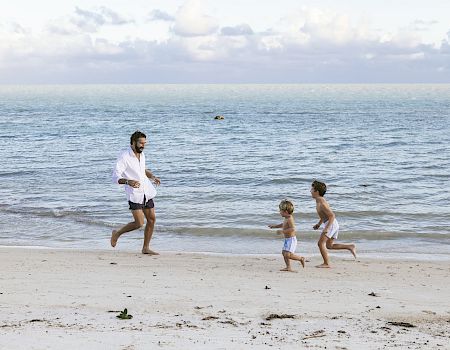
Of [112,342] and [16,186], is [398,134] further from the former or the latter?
[112,342]

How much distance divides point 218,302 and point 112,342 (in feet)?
5.82

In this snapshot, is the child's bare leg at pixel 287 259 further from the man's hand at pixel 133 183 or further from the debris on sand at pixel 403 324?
the debris on sand at pixel 403 324

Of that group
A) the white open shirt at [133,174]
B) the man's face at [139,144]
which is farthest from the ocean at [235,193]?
the man's face at [139,144]

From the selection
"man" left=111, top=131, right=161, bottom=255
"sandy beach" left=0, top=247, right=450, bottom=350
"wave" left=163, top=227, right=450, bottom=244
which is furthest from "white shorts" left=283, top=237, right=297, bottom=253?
"wave" left=163, top=227, right=450, bottom=244

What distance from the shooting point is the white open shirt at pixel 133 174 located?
31.1 feet

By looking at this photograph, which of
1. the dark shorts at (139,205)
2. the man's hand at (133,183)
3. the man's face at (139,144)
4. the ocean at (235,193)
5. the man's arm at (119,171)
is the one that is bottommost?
the ocean at (235,193)

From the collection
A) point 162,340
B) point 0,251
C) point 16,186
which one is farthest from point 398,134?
point 162,340

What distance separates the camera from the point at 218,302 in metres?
7.23

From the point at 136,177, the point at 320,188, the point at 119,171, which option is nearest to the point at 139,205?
the point at 136,177

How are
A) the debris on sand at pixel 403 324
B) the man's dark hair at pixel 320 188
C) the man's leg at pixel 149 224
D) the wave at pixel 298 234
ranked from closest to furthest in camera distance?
the debris on sand at pixel 403 324
the man's dark hair at pixel 320 188
the man's leg at pixel 149 224
the wave at pixel 298 234

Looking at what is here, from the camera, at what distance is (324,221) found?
374 inches

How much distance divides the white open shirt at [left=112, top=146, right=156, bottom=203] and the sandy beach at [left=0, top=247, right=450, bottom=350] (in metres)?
0.94

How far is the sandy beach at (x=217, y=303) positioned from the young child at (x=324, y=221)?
0.30 metres

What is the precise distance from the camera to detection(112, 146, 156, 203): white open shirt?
31.1 feet
